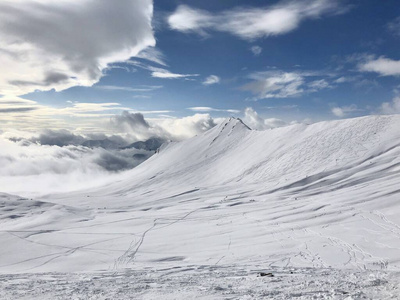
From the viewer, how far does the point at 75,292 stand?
1683 centimetres

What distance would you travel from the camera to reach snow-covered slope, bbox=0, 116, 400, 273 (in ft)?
100

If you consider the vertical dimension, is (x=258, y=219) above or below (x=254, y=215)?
below

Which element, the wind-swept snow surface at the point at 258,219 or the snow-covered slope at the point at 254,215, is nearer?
the wind-swept snow surface at the point at 258,219

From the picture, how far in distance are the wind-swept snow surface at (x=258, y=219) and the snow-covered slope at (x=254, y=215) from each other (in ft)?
0.69

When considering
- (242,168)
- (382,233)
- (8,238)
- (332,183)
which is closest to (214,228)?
(382,233)

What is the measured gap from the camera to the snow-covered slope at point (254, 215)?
3058 cm

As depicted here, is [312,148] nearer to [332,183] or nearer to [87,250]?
[332,183]

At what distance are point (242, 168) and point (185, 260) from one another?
77184mm

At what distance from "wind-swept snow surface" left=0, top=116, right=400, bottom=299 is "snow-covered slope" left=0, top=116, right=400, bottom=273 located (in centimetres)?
21

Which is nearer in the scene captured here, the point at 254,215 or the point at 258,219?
the point at 258,219

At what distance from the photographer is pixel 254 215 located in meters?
53.7

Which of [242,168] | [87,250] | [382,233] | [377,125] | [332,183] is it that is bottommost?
[87,250]

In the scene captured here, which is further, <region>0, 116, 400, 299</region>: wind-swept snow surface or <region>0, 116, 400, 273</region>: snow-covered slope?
<region>0, 116, 400, 273</region>: snow-covered slope

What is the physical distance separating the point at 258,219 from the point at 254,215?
153 inches
